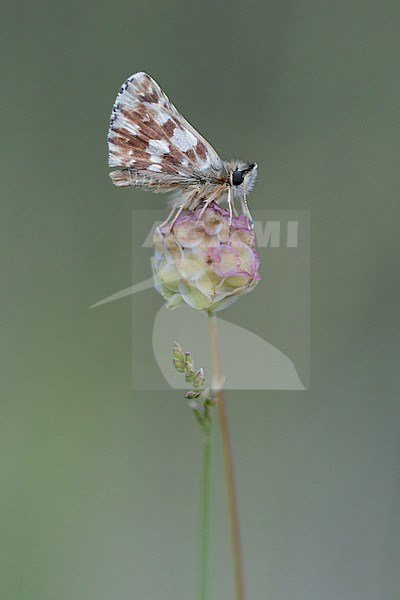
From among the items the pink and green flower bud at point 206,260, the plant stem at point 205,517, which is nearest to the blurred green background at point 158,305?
the plant stem at point 205,517

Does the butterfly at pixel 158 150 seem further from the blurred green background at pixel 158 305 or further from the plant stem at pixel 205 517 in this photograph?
the blurred green background at pixel 158 305

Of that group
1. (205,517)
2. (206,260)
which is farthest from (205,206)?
(205,517)

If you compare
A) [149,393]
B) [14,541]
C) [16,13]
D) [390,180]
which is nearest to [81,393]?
[149,393]

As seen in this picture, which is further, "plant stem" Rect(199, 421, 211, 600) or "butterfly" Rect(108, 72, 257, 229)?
"butterfly" Rect(108, 72, 257, 229)

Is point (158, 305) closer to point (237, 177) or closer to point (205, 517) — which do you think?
point (237, 177)

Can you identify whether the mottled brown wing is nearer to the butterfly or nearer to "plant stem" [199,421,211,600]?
the butterfly

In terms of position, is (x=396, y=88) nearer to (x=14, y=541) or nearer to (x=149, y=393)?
(x=149, y=393)

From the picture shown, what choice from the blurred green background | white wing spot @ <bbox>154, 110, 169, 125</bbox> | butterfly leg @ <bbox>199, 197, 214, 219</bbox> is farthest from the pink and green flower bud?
the blurred green background

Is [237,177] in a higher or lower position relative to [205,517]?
higher
